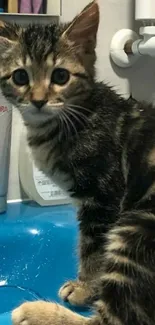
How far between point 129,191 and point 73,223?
35 centimetres

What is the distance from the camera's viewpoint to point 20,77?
99cm

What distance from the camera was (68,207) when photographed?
142 cm

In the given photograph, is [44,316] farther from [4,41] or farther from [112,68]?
[112,68]

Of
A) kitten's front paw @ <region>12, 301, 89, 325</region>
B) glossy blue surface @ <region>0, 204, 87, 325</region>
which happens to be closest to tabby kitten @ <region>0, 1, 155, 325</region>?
kitten's front paw @ <region>12, 301, 89, 325</region>

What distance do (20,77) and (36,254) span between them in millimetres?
444

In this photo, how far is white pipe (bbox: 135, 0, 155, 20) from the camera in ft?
4.38

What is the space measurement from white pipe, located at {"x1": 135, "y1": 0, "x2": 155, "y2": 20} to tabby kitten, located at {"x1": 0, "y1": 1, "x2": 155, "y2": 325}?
14.4 inches

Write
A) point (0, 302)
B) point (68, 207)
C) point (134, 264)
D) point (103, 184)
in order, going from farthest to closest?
point (68, 207), point (0, 302), point (103, 184), point (134, 264)

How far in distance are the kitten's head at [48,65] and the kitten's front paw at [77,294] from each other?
1.01 ft

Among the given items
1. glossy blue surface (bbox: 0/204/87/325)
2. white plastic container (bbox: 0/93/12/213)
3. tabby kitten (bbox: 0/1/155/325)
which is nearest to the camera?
tabby kitten (bbox: 0/1/155/325)

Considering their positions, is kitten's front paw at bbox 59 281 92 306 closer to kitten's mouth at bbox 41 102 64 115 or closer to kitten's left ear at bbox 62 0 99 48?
kitten's mouth at bbox 41 102 64 115

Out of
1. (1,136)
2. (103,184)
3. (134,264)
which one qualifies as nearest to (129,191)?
(103,184)

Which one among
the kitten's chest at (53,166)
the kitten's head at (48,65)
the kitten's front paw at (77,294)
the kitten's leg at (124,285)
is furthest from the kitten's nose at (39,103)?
the kitten's front paw at (77,294)

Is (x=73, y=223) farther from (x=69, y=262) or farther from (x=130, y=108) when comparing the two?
(x=130, y=108)
